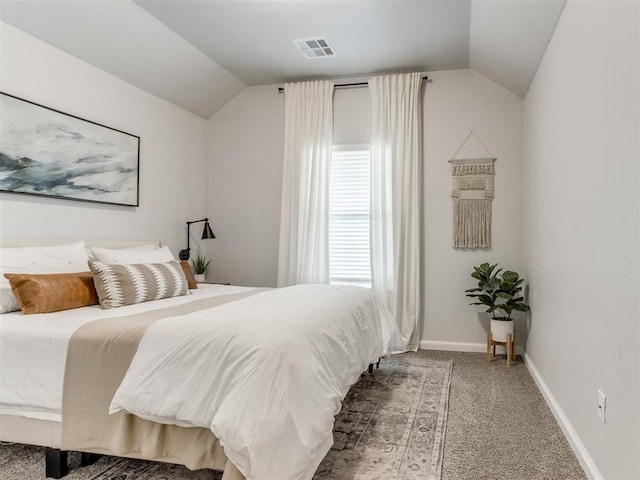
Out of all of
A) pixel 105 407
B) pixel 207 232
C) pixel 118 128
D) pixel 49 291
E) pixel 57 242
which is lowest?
pixel 105 407

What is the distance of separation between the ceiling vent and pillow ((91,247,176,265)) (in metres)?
2.12

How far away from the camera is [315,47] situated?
162 inches

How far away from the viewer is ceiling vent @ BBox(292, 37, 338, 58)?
397cm

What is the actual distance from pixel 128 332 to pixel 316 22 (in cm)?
278

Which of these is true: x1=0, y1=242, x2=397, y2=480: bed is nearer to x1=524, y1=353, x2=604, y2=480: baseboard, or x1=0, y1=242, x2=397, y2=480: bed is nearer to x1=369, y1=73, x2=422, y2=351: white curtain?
x1=524, y1=353, x2=604, y2=480: baseboard

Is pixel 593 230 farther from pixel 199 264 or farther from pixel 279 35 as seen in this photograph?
pixel 199 264

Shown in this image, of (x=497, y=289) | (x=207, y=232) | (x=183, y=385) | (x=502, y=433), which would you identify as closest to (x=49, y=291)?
(x=183, y=385)

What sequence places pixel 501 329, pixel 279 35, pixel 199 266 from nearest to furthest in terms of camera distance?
pixel 279 35, pixel 501 329, pixel 199 266

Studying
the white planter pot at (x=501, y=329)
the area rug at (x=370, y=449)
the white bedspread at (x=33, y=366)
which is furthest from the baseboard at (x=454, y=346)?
the white bedspread at (x=33, y=366)

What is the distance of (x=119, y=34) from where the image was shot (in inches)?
138

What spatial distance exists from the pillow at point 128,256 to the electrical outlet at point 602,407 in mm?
2891

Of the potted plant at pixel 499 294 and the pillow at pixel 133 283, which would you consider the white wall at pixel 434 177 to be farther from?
the pillow at pixel 133 283

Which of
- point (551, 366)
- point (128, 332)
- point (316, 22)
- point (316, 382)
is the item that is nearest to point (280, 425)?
point (316, 382)

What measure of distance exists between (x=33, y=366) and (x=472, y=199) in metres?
3.78
